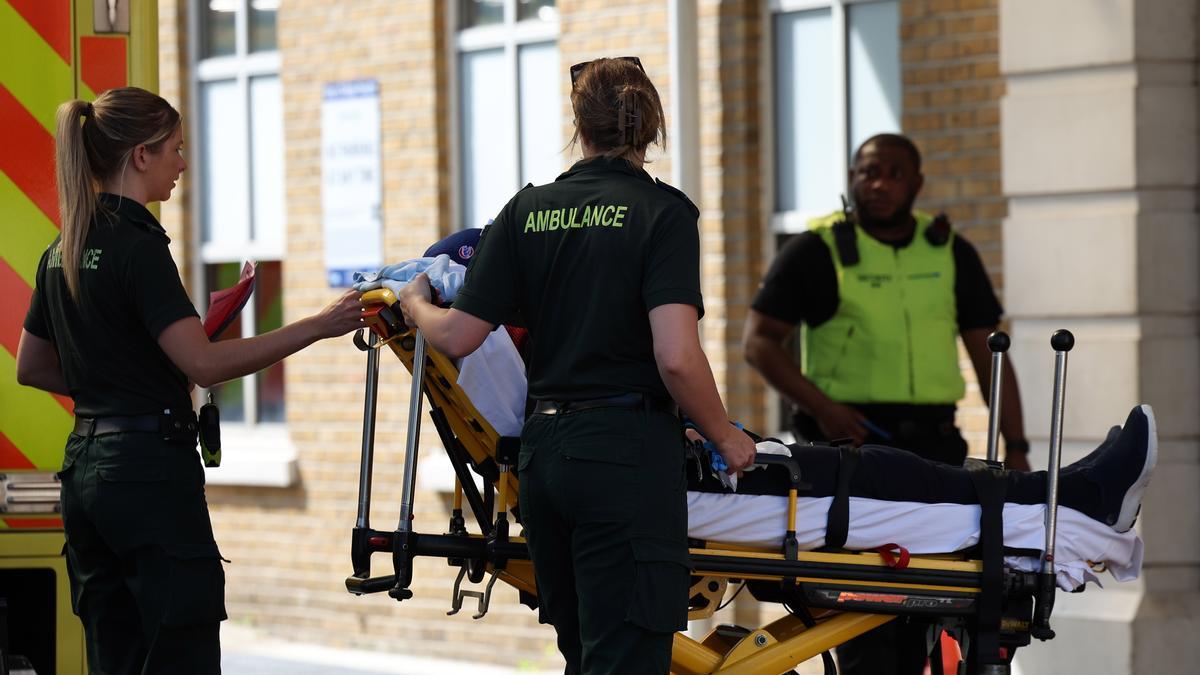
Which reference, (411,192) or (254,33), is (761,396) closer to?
(411,192)

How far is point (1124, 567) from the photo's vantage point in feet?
15.9

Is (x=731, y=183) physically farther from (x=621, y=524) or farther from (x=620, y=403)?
(x=621, y=524)

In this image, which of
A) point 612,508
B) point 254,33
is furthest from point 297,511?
point 612,508

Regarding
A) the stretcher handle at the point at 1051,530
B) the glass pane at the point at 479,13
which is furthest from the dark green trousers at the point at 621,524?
the glass pane at the point at 479,13

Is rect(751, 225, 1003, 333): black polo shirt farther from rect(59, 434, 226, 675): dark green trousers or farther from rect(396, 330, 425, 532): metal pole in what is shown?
rect(59, 434, 226, 675): dark green trousers

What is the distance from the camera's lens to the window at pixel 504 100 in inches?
364

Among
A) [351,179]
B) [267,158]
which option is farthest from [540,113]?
[267,158]

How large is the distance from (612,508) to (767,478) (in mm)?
785

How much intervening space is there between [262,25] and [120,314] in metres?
6.29

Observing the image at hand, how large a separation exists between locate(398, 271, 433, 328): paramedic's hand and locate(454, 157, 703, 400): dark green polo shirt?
0.20 metres

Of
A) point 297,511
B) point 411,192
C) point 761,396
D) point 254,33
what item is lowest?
point 297,511

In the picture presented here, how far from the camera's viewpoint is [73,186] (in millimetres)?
4266

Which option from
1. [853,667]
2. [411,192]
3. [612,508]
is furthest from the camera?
[411,192]

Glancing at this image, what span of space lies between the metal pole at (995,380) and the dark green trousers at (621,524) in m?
1.23
